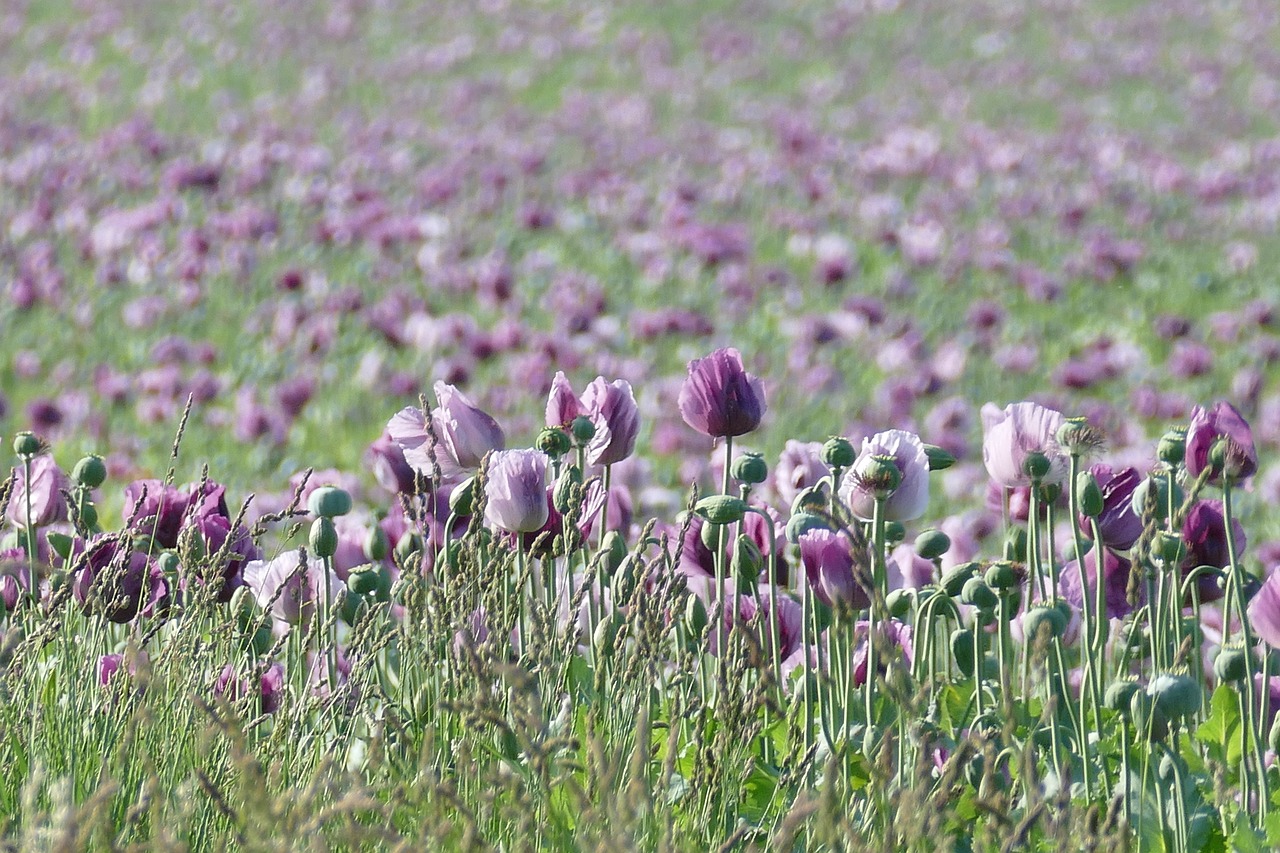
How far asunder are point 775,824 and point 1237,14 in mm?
19404

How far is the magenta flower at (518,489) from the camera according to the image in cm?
209

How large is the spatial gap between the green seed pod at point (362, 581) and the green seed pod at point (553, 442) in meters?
0.28

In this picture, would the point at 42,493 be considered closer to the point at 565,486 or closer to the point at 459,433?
the point at 459,433

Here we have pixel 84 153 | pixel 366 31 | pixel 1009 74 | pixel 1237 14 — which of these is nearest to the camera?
pixel 84 153

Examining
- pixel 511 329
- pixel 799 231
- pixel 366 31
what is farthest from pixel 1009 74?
pixel 511 329

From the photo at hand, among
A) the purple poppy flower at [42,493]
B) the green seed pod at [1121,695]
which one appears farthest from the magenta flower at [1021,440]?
the purple poppy flower at [42,493]

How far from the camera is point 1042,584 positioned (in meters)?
2.18

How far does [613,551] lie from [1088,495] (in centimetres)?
62

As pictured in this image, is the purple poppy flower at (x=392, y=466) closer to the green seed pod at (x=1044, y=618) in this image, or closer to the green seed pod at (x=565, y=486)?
the green seed pod at (x=565, y=486)

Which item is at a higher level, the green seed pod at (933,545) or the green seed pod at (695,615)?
the green seed pod at (933,545)

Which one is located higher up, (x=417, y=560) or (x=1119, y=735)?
(x=417, y=560)

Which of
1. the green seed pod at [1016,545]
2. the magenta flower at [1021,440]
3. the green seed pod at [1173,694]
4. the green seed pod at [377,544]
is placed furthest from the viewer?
the green seed pod at [377,544]

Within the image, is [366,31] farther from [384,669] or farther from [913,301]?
[384,669]

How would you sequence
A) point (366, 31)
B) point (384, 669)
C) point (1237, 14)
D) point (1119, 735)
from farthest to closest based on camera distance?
point (1237, 14)
point (366, 31)
point (384, 669)
point (1119, 735)
